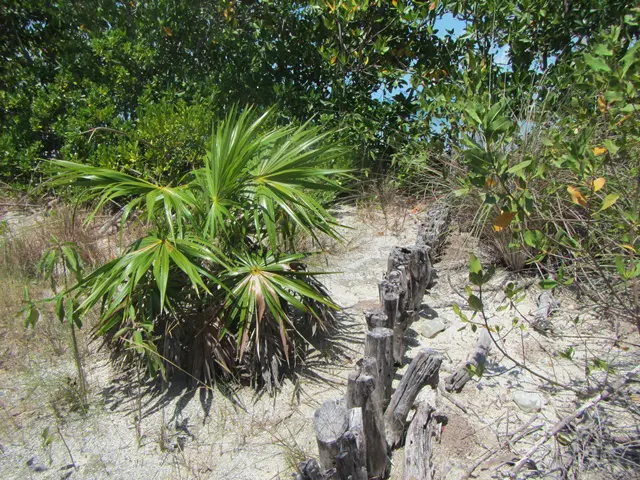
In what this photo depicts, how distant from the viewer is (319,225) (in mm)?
3551

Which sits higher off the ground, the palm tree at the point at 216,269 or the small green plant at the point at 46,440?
the palm tree at the point at 216,269

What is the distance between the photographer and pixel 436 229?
16.7 feet

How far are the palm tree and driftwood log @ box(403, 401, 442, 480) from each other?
2.61ft

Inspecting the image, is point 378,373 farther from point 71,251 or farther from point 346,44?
point 346,44

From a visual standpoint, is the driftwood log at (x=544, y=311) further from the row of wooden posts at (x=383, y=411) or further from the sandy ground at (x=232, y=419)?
the row of wooden posts at (x=383, y=411)

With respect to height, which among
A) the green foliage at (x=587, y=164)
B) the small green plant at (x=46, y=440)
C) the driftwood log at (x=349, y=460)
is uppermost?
the green foliage at (x=587, y=164)

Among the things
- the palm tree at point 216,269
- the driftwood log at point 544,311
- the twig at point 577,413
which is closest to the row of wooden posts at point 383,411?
the twig at point 577,413

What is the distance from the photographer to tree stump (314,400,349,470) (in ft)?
7.19

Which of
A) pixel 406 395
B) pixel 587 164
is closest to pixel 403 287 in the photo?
pixel 406 395

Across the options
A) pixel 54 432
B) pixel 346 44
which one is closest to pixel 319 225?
pixel 54 432

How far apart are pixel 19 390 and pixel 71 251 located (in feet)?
3.40

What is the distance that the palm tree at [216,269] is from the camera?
3.01 m

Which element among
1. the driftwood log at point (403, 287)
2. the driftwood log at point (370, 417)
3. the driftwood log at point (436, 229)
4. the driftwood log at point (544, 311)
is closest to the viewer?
the driftwood log at point (370, 417)

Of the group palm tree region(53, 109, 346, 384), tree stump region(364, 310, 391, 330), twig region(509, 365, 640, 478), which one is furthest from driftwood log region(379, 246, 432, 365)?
twig region(509, 365, 640, 478)
